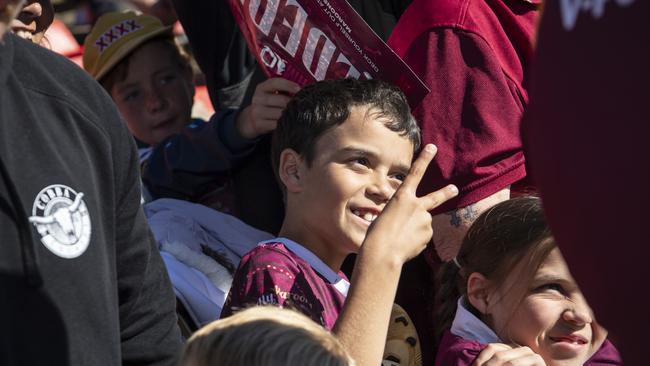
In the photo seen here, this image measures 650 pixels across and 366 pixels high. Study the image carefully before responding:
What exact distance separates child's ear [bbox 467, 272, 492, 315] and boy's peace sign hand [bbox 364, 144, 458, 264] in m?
0.36

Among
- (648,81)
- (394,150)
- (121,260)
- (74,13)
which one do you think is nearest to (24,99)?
(121,260)

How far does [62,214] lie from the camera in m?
1.73

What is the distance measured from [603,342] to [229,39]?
1497 mm

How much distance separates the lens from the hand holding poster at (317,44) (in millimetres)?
→ 2789

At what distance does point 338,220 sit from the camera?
9.11 feet

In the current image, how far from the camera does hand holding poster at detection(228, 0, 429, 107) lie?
9.15 ft

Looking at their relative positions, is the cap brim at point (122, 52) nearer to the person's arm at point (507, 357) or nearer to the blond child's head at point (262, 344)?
the person's arm at point (507, 357)

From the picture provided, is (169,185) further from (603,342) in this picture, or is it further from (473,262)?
(603,342)

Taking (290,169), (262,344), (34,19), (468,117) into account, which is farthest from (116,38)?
(262,344)

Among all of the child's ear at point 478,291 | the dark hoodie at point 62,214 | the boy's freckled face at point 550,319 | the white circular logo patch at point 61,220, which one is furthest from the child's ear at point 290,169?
the white circular logo patch at point 61,220

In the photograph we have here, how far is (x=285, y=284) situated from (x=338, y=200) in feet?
1.12

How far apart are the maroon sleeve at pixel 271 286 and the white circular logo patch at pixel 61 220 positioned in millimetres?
730

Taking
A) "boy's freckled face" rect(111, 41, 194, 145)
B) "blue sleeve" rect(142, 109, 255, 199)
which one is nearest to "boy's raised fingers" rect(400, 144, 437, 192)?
"blue sleeve" rect(142, 109, 255, 199)

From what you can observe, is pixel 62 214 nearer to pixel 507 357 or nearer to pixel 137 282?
pixel 137 282
